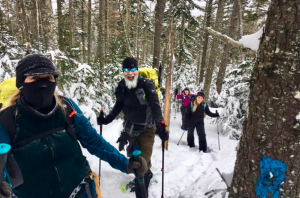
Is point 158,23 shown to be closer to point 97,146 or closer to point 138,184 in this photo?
point 138,184

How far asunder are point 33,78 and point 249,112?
2.20 metres

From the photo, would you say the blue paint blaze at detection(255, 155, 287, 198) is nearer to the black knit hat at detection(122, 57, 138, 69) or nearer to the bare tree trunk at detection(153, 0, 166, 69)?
the black knit hat at detection(122, 57, 138, 69)

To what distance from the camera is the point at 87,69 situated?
660cm

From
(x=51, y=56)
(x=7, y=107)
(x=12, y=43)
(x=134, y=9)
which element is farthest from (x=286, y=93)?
(x=134, y=9)

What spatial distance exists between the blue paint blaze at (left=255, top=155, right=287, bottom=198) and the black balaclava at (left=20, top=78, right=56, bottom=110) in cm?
220

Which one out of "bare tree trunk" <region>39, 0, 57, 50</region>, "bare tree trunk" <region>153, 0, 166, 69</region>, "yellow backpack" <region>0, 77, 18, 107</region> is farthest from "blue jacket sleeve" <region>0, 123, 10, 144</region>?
"bare tree trunk" <region>153, 0, 166, 69</region>

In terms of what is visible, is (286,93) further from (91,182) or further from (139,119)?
(139,119)

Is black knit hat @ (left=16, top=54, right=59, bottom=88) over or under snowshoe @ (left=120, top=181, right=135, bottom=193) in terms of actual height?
over

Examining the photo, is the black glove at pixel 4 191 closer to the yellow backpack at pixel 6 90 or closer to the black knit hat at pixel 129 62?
the yellow backpack at pixel 6 90

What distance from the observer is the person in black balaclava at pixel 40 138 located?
4.94ft

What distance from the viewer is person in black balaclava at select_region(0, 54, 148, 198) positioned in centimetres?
150

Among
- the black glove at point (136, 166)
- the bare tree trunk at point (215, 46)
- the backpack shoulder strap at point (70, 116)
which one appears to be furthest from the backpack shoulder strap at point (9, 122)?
the bare tree trunk at point (215, 46)

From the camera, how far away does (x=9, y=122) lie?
Answer: 1.48 metres

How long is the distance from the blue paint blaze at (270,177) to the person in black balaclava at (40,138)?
1.76 m
